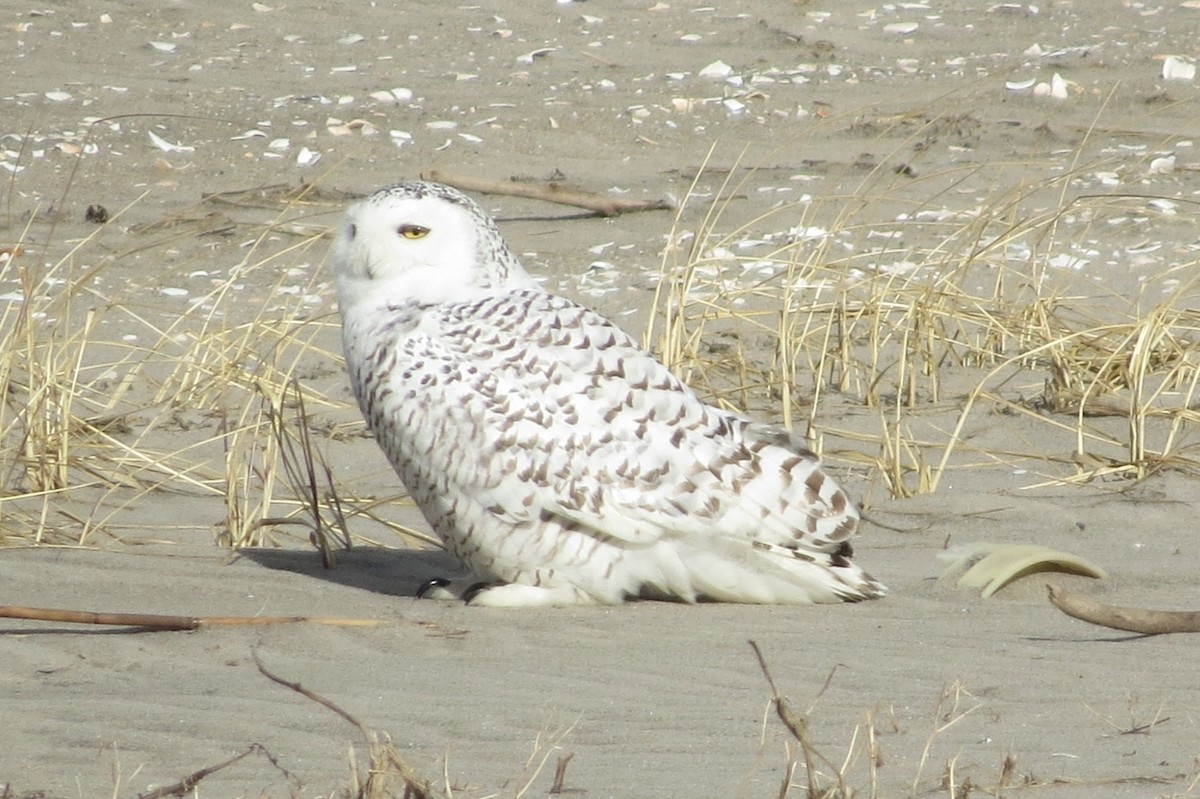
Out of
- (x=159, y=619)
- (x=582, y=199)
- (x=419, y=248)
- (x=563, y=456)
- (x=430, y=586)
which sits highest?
(x=419, y=248)

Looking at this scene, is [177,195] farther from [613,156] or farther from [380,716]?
[380,716]

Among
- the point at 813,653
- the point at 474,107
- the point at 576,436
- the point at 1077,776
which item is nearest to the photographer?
the point at 1077,776

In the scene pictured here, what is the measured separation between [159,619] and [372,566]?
1.02 m

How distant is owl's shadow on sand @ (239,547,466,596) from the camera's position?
4.52m

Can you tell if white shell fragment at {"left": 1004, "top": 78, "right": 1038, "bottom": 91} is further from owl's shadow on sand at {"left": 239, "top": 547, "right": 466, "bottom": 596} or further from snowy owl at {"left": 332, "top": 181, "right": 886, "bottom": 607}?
snowy owl at {"left": 332, "top": 181, "right": 886, "bottom": 607}

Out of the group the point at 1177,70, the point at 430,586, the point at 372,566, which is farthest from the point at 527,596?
the point at 1177,70

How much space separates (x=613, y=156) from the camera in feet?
34.7

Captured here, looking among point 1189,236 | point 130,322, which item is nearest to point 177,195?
point 130,322

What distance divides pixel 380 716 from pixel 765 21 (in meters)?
10.2

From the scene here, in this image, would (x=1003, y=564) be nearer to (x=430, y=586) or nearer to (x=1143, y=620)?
(x=1143, y=620)

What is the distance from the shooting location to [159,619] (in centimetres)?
378

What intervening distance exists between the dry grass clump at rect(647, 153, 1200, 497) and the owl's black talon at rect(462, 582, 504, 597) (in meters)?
1.55

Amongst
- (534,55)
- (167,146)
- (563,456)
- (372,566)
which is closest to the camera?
(563,456)

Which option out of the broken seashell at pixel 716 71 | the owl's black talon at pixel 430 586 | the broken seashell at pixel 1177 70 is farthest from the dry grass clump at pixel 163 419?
the broken seashell at pixel 1177 70
